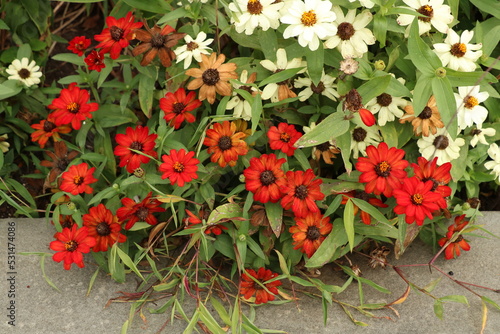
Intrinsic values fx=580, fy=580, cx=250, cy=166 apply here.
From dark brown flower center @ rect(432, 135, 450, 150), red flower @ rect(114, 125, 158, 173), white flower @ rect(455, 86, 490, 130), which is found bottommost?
dark brown flower center @ rect(432, 135, 450, 150)

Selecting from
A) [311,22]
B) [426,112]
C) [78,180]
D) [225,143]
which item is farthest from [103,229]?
[426,112]

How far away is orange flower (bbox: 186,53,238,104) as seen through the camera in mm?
1331

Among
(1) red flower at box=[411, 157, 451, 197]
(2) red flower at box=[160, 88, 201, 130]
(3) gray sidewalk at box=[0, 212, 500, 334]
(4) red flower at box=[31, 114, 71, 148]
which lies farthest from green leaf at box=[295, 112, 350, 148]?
(4) red flower at box=[31, 114, 71, 148]

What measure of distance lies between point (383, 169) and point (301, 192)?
178 mm

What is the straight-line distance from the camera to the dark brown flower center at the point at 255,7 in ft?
4.12

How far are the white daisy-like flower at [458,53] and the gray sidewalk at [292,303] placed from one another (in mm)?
479

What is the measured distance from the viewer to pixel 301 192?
124 cm

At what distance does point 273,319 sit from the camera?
1333 mm

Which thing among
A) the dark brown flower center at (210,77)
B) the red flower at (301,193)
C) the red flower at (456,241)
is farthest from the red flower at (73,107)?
the red flower at (456,241)

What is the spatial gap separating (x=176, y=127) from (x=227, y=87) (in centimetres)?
18

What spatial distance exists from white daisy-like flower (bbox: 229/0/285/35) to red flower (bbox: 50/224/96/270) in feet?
1.91

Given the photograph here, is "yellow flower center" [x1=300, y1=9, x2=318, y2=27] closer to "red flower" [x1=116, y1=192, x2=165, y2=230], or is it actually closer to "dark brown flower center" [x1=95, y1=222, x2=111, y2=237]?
"red flower" [x1=116, y1=192, x2=165, y2=230]

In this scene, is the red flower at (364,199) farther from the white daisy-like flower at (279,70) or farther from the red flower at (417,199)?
the white daisy-like flower at (279,70)

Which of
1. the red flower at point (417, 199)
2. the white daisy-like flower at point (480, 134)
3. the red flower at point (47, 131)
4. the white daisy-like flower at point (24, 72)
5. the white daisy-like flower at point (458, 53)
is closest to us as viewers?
the red flower at point (417, 199)
